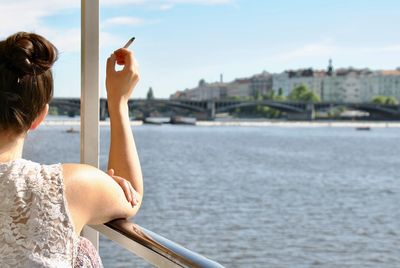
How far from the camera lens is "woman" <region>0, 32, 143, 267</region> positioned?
0.61m

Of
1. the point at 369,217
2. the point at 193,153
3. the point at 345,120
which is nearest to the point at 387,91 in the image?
the point at 345,120

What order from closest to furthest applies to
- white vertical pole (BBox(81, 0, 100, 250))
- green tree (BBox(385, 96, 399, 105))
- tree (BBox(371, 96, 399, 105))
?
white vertical pole (BBox(81, 0, 100, 250)) < tree (BBox(371, 96, 399, 105)) < green tree (BBox(385, 96, 399, 105))

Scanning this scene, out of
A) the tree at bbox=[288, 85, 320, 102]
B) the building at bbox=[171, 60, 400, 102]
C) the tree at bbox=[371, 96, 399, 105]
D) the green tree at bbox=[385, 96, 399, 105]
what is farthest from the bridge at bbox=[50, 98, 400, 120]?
the building at bbox=[171, 60, 400, 102]

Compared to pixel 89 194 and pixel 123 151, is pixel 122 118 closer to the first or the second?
pixel 123 151

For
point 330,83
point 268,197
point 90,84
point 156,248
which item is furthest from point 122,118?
point 330,83

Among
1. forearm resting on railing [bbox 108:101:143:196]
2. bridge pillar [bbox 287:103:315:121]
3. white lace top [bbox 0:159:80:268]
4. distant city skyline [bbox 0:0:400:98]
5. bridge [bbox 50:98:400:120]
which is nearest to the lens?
white lace top [bbox 0:159:80:268]

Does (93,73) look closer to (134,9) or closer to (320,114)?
(320,114)

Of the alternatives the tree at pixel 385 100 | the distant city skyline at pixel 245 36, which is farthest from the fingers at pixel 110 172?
the tree at pixel 385 100

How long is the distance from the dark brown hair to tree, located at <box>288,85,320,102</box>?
46693mm

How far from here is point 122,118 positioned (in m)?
0.85

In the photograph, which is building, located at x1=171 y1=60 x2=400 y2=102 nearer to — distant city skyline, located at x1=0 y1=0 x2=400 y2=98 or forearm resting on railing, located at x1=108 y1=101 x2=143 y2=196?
distant city skyline, located at x1=0 y1=0 x2=400 y2=98

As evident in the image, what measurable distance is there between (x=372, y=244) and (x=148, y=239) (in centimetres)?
1651

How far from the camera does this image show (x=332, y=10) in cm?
5347

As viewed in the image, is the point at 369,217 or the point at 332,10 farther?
the point at 332,10
